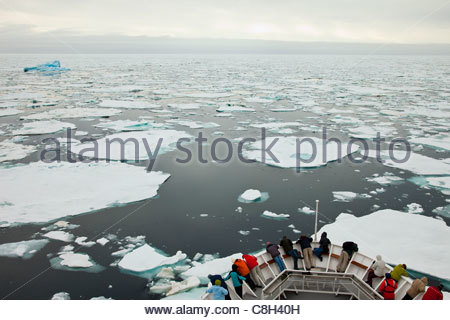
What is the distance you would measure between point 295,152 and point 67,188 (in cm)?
699

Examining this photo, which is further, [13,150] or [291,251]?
[13,150]

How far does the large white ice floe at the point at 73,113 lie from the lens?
16.3 meters

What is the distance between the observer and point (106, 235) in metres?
6.36

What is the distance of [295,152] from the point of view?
11.0m

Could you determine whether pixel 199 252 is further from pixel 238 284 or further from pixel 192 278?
pixel 238 284

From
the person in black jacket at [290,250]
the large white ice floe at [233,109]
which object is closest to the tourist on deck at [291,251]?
the person in black jacket at [290,250]

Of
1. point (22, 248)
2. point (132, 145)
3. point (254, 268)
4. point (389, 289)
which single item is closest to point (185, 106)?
point (132, 145)

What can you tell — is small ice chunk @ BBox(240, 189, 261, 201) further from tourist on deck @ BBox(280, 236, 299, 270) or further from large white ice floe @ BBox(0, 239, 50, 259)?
large white ice floe @ BBox(0, 239, 50, 259)

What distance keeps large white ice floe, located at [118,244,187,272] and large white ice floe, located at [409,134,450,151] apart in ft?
34.0

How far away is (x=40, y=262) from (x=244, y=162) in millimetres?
6373

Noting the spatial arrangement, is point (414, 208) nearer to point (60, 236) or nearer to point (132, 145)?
point (60, 236)

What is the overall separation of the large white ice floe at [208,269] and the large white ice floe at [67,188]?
9.96 ft

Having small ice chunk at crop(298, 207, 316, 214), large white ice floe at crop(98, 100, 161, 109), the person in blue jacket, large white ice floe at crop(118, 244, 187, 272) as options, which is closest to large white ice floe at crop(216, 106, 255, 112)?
large white ice floe at crop(98, 100, 161, 109)

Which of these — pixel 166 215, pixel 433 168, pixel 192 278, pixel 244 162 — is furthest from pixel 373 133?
pixel 192 278
